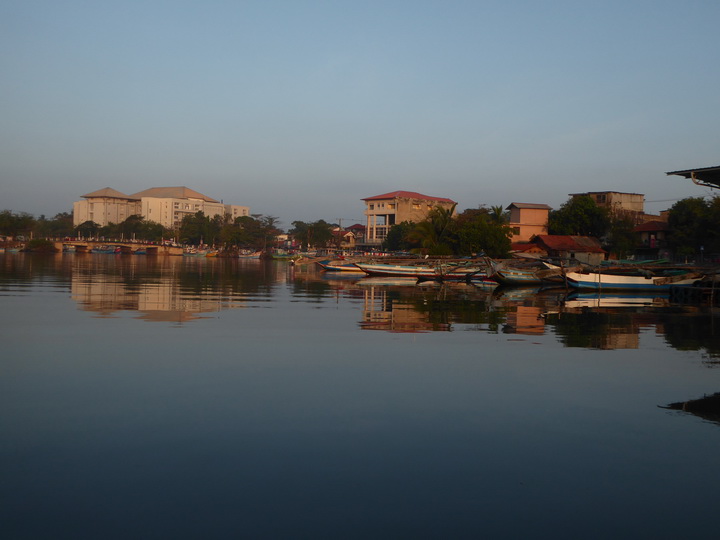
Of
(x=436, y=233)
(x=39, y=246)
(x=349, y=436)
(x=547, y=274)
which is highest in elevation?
(x=436, y=233)

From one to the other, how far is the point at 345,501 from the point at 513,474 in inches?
65.5

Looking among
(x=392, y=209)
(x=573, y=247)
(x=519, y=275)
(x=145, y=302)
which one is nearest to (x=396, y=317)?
(x=145, y=302)

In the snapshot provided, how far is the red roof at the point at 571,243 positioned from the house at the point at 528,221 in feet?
16.1

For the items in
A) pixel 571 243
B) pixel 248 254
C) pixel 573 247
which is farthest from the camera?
pixel 248 254

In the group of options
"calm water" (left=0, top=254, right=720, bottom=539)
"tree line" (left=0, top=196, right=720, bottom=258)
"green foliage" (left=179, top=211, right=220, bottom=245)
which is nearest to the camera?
"calm water" (left=0, top=254, right=720, bottom=539)

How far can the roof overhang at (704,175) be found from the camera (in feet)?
49.6

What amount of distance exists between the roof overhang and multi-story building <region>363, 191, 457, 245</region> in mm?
89242

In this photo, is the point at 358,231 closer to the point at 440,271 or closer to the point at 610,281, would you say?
the point at 440,271

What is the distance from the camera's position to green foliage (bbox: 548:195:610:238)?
66.0 m

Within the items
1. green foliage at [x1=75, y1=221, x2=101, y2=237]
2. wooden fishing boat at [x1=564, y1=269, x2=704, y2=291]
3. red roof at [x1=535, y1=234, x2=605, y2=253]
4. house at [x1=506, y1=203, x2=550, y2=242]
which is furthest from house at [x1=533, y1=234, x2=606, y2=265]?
green foliage at [x1=75, y1=221, x2=101, y2=237]

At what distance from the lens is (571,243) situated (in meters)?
62.7

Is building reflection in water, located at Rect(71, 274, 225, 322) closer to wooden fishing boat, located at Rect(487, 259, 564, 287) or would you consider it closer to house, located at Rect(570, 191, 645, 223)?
wooden fishing boat, located at Rect(487, 259, 564, 287)

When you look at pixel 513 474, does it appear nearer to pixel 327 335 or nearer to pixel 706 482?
pixel 706 482

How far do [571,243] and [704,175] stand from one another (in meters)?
48.4
